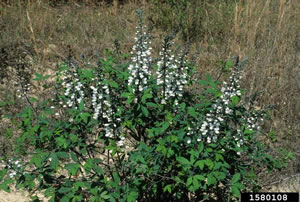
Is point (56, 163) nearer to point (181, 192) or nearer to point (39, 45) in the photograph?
point (181, 192)

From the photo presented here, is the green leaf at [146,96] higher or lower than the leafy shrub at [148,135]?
higher

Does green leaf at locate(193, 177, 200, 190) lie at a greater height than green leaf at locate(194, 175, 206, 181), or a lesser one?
lesser

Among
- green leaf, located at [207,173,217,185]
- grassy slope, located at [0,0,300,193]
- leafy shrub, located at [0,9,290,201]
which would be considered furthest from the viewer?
grassy slope, located at [0,0,300,193]

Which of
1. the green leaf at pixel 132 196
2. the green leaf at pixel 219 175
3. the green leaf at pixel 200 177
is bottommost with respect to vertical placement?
the green leaf at pixel 132 196

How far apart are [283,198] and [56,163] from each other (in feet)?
7.58

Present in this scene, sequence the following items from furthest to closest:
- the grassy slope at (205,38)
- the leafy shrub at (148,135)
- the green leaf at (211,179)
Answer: the grassy slope at (205,38), the leafy shrub at (148,135), the green leaf at (211,179)

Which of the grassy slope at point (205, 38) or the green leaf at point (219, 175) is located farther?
the grassy slope at point (205, 38)

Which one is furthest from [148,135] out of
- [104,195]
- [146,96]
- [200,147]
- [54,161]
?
[54,161]

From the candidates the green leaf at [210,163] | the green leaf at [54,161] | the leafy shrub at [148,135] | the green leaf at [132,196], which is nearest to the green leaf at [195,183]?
the leafy shrub at [148,135]

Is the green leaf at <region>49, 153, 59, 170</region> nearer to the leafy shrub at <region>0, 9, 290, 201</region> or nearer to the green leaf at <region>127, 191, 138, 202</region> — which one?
the leafy shrub at <region>0, 9, 290, 201</region>

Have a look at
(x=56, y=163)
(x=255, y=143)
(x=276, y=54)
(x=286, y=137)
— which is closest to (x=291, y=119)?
(x=286, y=137)

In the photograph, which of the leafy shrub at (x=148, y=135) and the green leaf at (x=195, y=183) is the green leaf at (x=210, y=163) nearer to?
the leafy shrub at (x=148, y=135)

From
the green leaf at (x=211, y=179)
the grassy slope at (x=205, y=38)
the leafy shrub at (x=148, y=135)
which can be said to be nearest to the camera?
the green leaf at (x=211, y=179)

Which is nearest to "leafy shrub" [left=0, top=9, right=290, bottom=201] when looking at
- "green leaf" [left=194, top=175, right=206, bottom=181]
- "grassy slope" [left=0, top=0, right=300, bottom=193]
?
"green leaf" [left=194, top=175, right=206, bottom=181]
